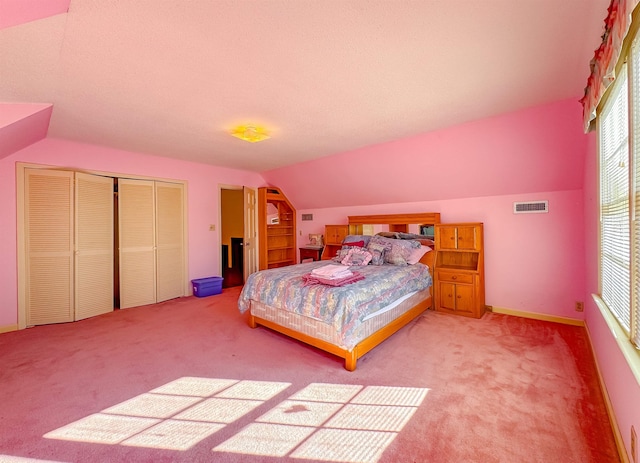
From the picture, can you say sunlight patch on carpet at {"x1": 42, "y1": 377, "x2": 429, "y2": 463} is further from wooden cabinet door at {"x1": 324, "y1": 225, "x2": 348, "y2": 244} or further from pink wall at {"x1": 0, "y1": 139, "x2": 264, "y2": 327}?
wooden cabinet door at {"x1": 324, "y1": 225, "x2": 348, "y2": 244}

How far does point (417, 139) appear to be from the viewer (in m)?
3.59

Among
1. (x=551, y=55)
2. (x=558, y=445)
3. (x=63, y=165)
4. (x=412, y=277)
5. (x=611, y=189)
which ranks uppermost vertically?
(x=551, y=55)

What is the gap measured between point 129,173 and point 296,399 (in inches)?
161

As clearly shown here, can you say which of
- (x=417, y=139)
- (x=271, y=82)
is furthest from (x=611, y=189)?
(x=271, y=82)

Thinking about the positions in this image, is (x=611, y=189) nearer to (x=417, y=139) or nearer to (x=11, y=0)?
(x=417, y=139)

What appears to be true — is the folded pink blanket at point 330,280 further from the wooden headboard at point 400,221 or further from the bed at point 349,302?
the wooden headboard at point 400,221

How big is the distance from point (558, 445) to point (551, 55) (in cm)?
241

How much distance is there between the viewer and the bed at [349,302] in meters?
2.49

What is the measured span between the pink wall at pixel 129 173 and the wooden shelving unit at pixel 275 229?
0.46 m

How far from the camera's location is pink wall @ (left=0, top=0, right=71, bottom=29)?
1.34 metres

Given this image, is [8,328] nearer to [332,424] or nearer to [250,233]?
[250,233]

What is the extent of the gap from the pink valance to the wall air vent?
1959 millimetres

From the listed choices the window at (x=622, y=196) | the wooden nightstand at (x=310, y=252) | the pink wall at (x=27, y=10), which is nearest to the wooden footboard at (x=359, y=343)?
the window at (x=622, y=196)

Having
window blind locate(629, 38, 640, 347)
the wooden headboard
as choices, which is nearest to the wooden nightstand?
the wooden headboard
